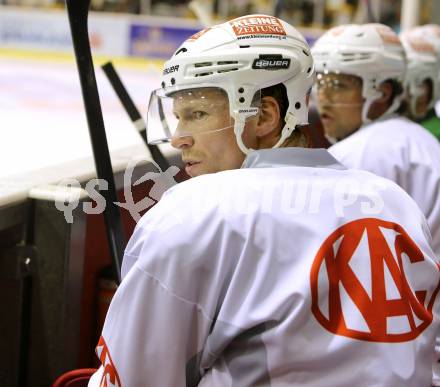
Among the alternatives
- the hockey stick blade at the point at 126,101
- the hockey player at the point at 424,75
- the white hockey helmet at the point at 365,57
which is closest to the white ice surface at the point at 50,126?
the hockey stick blade at the point at 126,101

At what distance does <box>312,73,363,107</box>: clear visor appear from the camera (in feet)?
8.36

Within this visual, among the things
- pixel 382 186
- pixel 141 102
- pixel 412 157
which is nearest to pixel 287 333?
pixel 382 186

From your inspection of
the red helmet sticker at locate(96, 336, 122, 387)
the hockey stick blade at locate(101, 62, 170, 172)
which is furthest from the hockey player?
the red helmet sticker at locate(96, 336, 122, 387)

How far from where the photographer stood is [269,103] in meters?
1.30

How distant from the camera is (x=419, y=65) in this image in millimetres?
3066

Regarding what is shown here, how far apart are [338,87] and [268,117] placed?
52.7 inches

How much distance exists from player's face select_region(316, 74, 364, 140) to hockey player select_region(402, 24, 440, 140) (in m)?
0.41

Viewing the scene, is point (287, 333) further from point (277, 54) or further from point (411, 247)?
point (277, 54)

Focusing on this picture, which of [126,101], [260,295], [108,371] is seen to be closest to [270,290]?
[260,295]

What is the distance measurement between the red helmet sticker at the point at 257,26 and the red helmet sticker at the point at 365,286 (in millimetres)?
405

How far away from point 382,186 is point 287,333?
0.92 ft

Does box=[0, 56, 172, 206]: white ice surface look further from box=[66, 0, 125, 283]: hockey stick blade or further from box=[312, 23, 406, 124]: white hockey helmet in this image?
box=[312, 23, 406, 124]: white hockey helmet

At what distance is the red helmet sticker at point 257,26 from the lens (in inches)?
50.4

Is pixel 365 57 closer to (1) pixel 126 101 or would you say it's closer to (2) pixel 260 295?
(1) pixel 126 101
